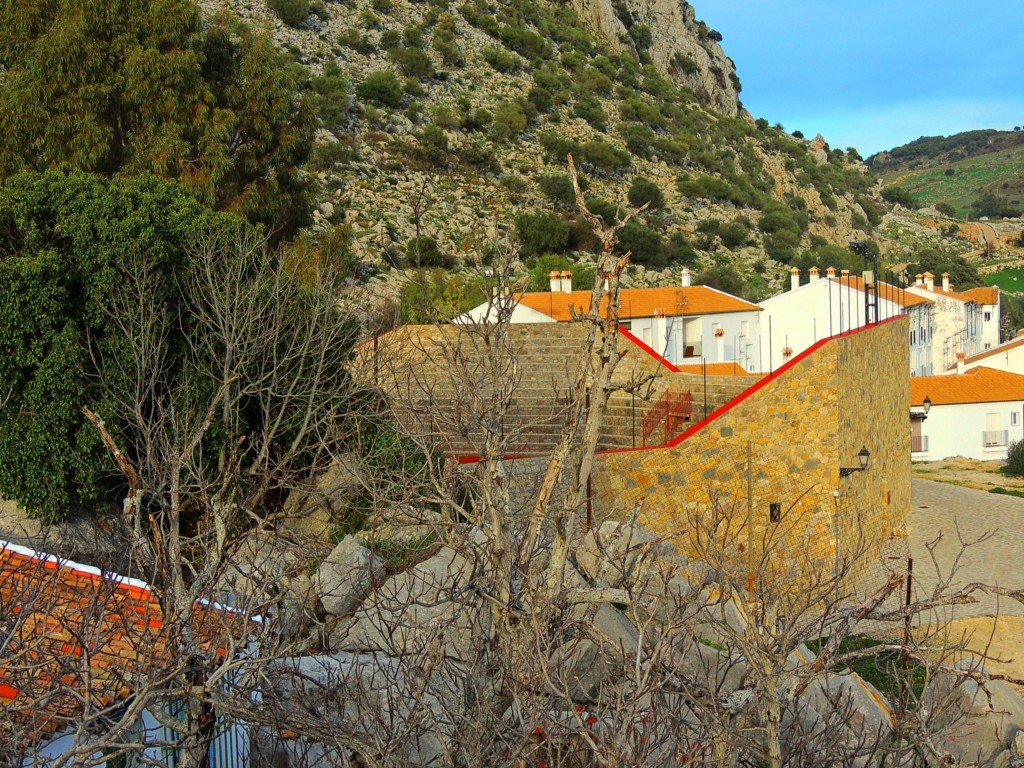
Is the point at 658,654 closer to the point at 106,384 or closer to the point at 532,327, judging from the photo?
the point at 106,384

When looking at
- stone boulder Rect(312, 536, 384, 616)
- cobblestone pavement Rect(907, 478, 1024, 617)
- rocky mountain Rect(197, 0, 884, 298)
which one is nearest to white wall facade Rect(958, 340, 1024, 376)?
rocky mountain Rect(197, 0, 884, 298)

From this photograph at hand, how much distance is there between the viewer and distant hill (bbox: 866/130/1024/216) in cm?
13462

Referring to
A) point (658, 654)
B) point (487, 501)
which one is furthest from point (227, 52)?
point (658, 654)

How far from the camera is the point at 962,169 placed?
159m

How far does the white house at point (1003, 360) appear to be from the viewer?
156ft

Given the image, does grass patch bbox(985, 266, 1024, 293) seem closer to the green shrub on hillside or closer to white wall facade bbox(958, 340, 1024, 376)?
white wall facade bbox(958, 340, 1024, 376)

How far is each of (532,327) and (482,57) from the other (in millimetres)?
50348

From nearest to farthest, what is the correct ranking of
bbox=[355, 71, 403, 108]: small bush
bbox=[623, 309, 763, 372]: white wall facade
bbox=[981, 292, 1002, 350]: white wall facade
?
bbox=[623, 309, 763, 372]: white wall facade, bbox=[355, 71, 403, 108]: small bush, bbox=[981, 292, 1002, 350]: white wall facade

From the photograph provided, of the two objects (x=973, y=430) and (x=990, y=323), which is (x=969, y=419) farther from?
(x=990, y=323)

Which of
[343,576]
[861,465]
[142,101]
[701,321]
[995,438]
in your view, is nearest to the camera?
[343,576]

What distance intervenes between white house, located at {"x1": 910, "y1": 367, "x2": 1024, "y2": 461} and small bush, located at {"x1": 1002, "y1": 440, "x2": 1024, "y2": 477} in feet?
10.0

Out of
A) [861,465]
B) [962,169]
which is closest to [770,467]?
[861,465]

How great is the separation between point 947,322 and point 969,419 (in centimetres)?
1413

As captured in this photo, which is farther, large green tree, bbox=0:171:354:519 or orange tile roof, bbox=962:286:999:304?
orange tile roof, bbox=962:286:999:304
